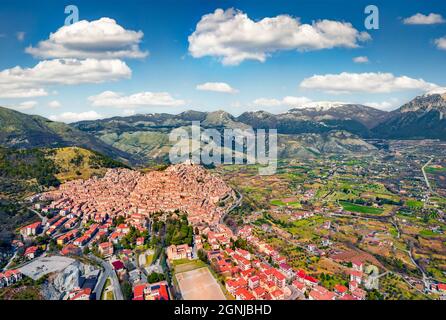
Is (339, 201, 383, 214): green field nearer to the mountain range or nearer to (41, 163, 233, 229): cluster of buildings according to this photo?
(41, 163, 233, 229): cluster of buildings

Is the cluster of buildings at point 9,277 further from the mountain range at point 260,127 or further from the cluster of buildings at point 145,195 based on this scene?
the mountain range at point 260,127

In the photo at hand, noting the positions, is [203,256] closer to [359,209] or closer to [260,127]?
[359,209]

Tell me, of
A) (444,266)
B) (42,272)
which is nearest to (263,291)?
(42,272)

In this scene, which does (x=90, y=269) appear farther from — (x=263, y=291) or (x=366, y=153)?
(x=366, y=153)

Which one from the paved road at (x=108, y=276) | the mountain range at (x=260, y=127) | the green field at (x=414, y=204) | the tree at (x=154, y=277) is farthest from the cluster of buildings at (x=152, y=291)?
the mountain range at (x=260, y=127)

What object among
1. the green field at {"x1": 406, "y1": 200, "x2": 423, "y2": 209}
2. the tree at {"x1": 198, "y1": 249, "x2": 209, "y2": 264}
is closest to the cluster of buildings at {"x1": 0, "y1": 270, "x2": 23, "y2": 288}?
the tree at {"x1": 198, "y1": 249, "x2": 209, "y2": 264}

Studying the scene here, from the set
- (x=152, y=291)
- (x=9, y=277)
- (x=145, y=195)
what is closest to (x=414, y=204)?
(x=145, y=195)
